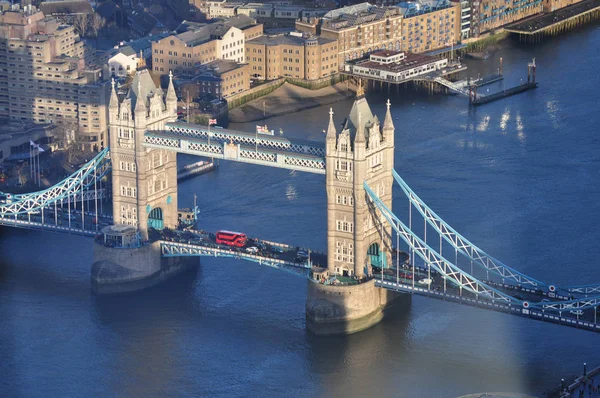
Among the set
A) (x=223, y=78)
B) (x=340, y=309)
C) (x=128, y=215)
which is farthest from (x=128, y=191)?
(x=223, y=78)

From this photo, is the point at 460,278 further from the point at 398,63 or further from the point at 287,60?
the point at 398,63

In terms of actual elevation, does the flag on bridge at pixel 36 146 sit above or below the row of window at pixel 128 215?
below

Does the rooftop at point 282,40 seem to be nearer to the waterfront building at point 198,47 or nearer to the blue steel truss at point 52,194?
the waterfront building at point 198,47

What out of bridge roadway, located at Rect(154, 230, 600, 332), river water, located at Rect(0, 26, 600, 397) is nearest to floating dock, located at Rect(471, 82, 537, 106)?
river water, located at Rect(0, 26, 600, 397)

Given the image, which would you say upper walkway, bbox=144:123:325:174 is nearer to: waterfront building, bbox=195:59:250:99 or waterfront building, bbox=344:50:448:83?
waterfront building, bbox=195:59:250:99

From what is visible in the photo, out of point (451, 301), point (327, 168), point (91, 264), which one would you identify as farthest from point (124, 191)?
point (451, 301)

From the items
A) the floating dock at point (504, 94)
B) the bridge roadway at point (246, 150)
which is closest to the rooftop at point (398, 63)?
the floating dock at point (504, 94)

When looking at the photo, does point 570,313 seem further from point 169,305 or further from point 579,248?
point 169,305
